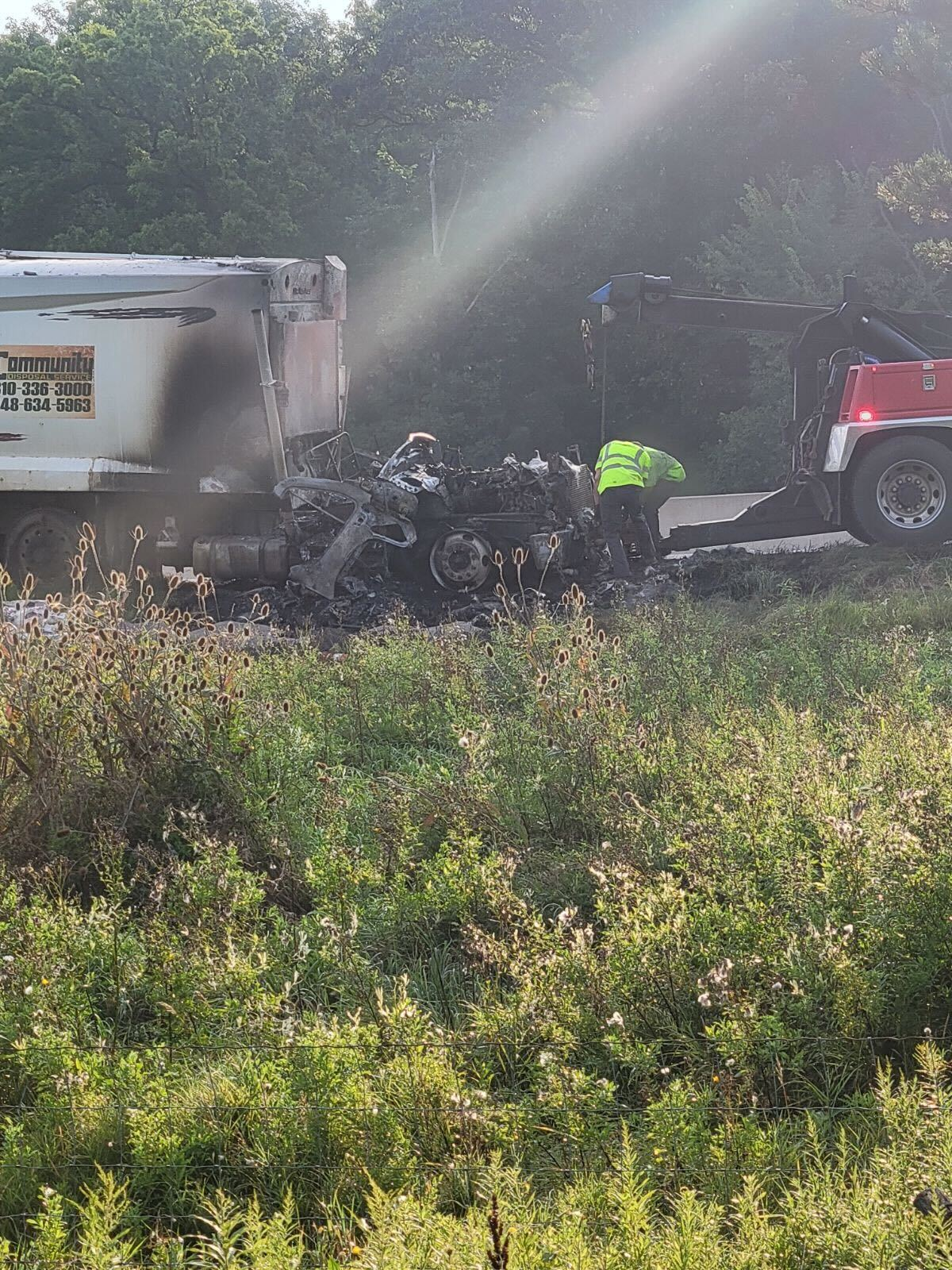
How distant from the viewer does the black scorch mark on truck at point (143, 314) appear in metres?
11.1

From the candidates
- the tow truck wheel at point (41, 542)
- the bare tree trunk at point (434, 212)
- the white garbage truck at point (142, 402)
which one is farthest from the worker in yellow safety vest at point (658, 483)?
the bare tree trunk at point (434, 212)

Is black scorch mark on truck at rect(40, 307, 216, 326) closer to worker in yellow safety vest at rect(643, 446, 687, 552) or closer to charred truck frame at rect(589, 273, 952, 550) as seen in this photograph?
charred truck frame at rect(589, 273, 952, 550)

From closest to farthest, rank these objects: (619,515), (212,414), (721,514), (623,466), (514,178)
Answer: (623,466) → (212,414) → (619,515) → (721,514) → (514,178)

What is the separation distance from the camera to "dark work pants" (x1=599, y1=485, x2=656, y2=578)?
1133 cm

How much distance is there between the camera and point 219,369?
11.2m

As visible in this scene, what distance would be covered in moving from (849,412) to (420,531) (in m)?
3.81

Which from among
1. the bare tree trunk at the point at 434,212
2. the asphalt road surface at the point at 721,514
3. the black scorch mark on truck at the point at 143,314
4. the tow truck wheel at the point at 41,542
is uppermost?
the bare tree trunk at the point at 434,212

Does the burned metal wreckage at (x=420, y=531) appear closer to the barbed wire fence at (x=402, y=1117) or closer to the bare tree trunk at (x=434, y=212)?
the barbed wire fence at (x=402, y=1117)

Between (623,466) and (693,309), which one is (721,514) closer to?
(693,309)

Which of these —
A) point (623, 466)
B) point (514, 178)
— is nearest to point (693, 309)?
point (623, 466)

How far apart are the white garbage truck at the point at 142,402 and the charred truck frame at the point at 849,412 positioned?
312cm

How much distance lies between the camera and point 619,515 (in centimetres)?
1142

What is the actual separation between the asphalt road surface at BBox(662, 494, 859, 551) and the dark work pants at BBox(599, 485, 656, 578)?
1.84 meters

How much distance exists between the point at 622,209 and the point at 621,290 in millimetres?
14856
